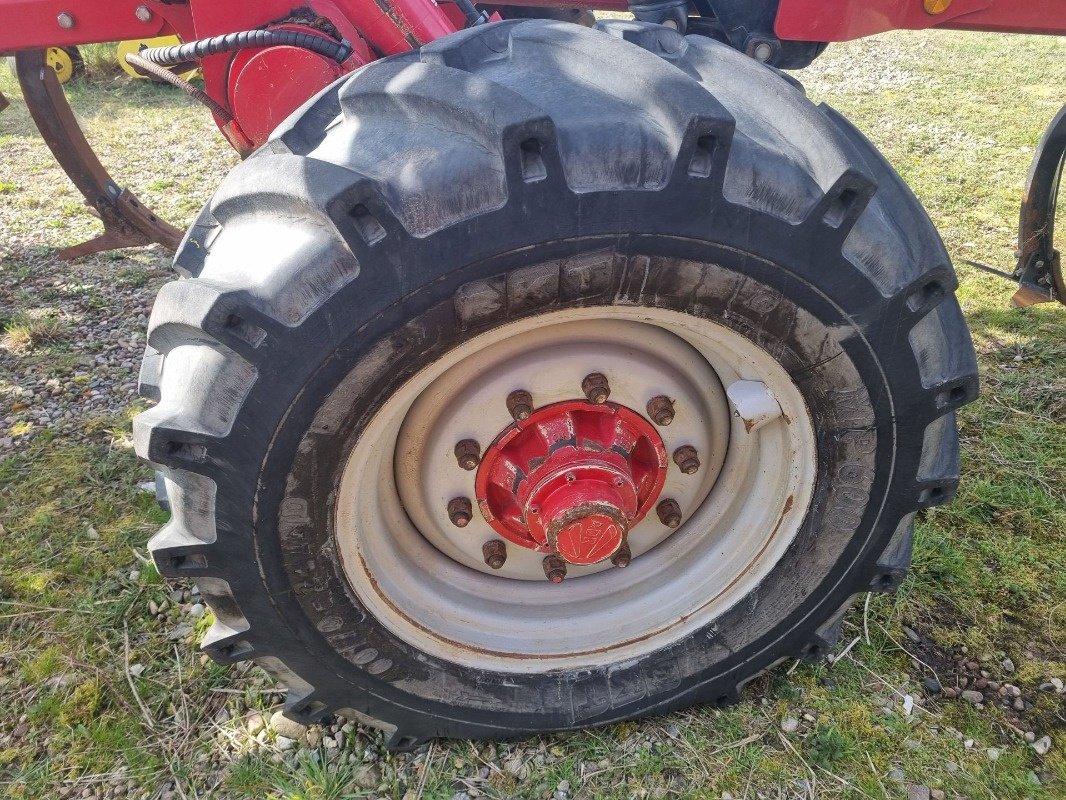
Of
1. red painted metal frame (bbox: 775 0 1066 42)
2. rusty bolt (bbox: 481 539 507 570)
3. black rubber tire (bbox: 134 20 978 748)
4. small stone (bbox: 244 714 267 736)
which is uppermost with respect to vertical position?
red painted metal frame (bbox: 775 0 1066 42)

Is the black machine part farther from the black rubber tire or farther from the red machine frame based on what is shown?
the black rubber tire

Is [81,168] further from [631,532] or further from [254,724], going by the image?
[631,532]

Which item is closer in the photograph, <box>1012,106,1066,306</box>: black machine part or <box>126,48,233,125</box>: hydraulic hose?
<box>126,48,233,125</box>: hydraulic hose

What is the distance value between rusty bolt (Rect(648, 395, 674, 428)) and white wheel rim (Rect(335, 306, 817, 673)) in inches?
0.7

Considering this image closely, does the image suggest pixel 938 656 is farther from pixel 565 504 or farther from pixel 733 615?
pixel 565 504

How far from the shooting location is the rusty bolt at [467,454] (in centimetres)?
166

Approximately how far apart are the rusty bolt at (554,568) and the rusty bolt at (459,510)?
23 cm

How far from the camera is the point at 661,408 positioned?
167 centimetres

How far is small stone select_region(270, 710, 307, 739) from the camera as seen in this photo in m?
1.95

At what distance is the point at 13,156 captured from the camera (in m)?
5.98

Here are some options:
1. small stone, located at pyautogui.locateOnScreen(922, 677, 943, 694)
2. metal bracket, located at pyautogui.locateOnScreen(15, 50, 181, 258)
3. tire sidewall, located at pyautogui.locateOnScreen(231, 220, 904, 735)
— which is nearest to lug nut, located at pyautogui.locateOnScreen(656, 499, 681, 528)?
tire sidewall, located at pyautogui.locateOnScreen(231, 220, 904, 735)

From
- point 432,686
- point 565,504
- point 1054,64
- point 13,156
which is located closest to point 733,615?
point 565,504

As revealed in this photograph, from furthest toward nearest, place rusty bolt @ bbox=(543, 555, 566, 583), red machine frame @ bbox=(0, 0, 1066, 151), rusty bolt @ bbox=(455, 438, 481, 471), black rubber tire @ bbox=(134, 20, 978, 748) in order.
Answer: red machine frame @ bbox=(0, 0, 1066, 151)
rusty bolt @ bbox=(543, 555, 566, 583)
rusty bolt @ bbox=(455, 438, 481, 471)
black rubber tire @ bbox=(134, 20, 978, 748)

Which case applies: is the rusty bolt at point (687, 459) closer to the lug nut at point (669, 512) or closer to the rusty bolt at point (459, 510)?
the lug nut at point (669, 512)
